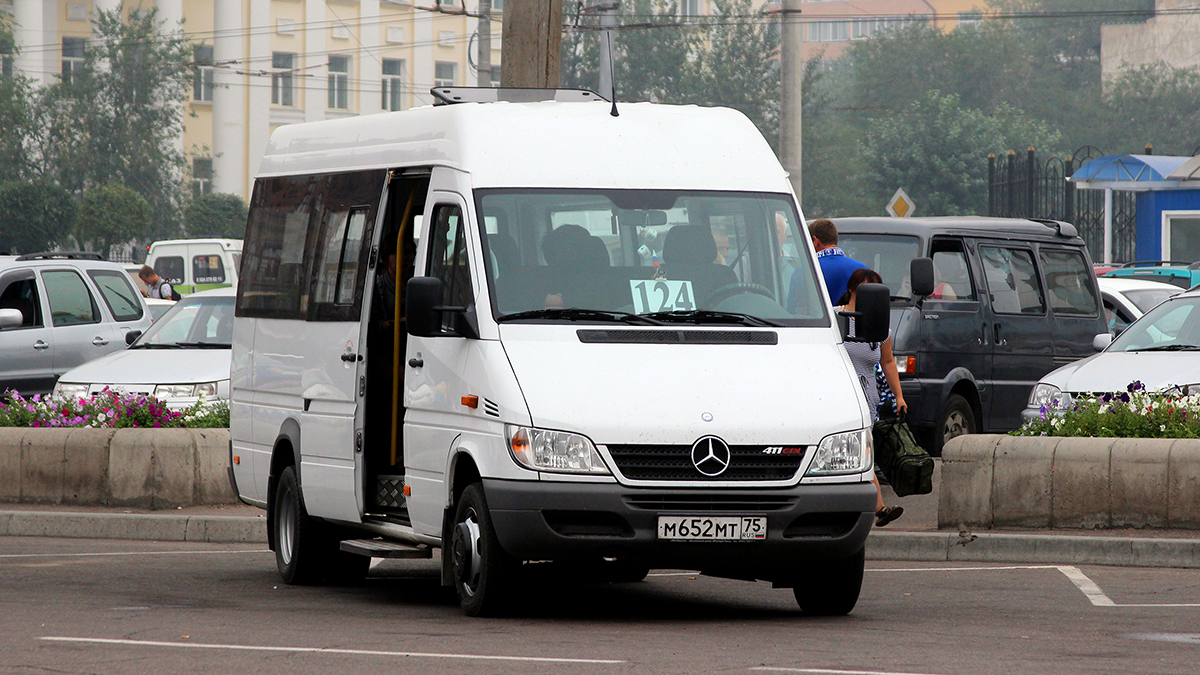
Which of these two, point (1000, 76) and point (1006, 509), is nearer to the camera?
point (1006, 509)

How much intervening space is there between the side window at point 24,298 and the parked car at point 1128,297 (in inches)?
443

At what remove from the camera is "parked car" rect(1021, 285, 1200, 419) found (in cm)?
1346

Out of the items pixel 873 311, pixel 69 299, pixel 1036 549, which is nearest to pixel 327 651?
pixel 873 311

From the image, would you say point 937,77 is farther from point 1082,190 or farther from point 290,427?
point 290,427

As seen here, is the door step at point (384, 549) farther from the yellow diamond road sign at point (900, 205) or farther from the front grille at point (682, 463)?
the yellow diamond road sign at point (900, 205)

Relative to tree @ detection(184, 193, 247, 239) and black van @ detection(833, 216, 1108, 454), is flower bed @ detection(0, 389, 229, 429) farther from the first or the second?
tree @ detection(184, 193, 247, 239)

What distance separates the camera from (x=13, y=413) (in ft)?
48.2

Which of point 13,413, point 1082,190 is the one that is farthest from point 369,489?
point 1082,190

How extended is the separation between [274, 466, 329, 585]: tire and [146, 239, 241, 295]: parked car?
26.1m

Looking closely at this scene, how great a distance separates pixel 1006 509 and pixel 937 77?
99406mm

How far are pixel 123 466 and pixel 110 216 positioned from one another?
48482mm

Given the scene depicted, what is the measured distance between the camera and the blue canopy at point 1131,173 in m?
36.9

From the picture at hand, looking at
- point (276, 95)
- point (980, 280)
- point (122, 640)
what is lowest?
point (122, 640)

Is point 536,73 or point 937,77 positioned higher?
point 937,77
